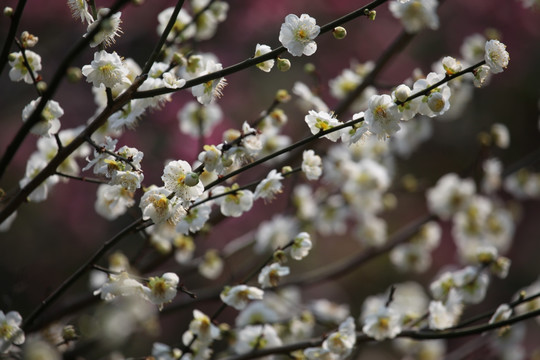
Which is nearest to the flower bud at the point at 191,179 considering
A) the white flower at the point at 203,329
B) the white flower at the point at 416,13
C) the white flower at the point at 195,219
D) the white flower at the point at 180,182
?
the white flower at the point at 180,182

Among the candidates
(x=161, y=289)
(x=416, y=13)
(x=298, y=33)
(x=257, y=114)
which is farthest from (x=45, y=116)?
(x=257, y=114)

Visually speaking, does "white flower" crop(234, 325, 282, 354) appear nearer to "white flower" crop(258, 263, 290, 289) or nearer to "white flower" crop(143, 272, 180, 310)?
"white flower" crop(258, 263, 290, 289)

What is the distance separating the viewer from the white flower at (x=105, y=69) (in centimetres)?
124

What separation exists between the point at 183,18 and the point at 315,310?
128cm

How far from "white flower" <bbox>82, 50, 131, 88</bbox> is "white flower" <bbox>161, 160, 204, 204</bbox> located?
233mm

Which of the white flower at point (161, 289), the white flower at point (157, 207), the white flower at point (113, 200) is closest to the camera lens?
the white flower at point (157, 207)

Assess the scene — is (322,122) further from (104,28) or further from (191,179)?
(104,28)

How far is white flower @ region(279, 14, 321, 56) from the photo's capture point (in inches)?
50.3

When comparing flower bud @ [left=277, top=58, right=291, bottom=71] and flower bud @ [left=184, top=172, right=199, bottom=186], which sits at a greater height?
flower bud @ [left=277, top=58, right=291, bottom=71]

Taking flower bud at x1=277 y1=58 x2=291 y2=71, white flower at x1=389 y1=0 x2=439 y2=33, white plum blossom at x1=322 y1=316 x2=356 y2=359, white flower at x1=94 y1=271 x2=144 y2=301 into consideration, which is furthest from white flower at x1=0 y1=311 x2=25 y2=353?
white flower at x1=389 y1=0 x2=439 y2=33

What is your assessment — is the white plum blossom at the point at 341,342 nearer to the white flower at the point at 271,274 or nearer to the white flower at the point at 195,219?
the white flower at the point at 271,274

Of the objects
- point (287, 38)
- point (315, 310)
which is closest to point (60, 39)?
point (315, 310)

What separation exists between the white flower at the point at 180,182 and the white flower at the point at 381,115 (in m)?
0.40

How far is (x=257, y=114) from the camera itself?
183 inches
